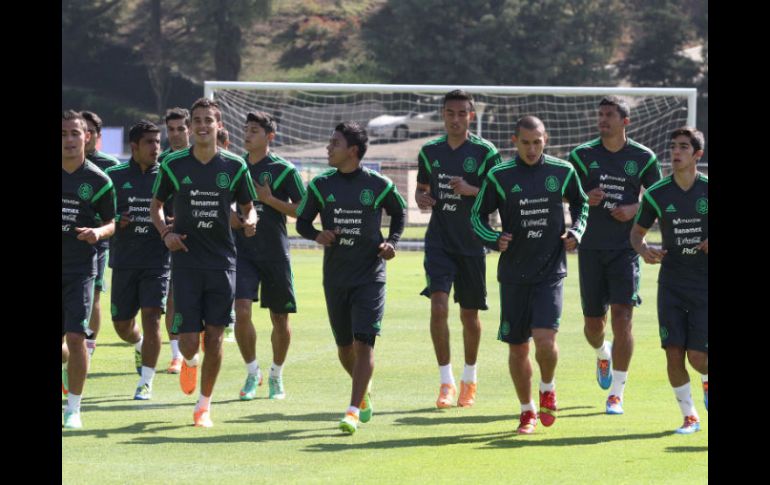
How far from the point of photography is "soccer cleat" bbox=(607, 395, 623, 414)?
10875 mm

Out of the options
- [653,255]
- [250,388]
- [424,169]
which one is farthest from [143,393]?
[653,255]

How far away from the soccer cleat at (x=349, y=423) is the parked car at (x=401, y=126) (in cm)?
3526

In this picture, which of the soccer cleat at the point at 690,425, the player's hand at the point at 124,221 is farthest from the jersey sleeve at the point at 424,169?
the soccer cleat at the point at 690,425

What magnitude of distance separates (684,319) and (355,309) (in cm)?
232

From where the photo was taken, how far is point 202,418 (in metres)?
10.1

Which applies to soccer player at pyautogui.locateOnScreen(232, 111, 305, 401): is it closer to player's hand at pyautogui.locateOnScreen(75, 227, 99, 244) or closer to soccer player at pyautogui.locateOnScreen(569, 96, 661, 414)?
player's hand at pyautogui.locateOnScreen(75, 227, 99, 244)

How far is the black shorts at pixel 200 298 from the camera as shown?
10.2 meters

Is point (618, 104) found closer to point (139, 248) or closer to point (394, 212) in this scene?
point (394, 212)

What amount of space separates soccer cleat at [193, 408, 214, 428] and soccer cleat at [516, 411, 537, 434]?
7.27 feet

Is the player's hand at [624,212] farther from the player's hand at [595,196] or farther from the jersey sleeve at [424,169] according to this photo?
the jersey sleeve at [424,169]

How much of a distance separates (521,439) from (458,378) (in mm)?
3347

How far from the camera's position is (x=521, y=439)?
9.69m
